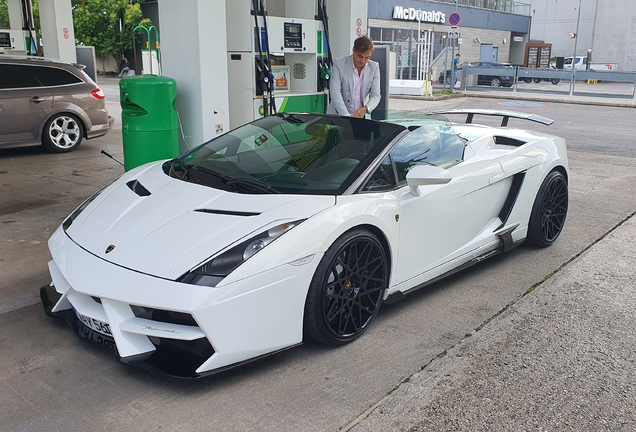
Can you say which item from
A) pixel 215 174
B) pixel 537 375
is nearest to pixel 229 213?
pixel 215 174

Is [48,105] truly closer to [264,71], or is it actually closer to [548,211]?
[264,71]

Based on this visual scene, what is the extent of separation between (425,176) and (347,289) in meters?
0.86

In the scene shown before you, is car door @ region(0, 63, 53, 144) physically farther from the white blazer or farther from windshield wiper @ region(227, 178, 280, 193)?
windshield wiper @ region(227, 178, 280, 193)

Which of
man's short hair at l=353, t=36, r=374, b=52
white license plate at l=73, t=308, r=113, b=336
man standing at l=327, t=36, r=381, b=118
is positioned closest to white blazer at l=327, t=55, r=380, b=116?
man standing at l=327, t=36, r=381, b=118

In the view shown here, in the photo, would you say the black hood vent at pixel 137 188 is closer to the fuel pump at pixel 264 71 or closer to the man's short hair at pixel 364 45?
the man's short hair at pixel 364 45

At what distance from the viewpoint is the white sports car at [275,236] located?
2.92 m

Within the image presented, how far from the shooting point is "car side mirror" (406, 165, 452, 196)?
3676mm

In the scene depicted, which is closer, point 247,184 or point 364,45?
point 247,184

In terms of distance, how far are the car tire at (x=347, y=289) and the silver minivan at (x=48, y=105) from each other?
7.73 m

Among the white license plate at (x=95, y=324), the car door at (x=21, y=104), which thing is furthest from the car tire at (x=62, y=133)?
the white license plate at (x=95, y=324)

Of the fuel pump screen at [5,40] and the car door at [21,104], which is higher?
the fuel pump screen at [5,40]

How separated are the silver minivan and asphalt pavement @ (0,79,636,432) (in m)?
5.73

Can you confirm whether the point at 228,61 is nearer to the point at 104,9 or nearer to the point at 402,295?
the point at 402,295

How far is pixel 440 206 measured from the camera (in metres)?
4.06
